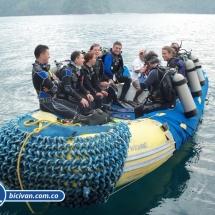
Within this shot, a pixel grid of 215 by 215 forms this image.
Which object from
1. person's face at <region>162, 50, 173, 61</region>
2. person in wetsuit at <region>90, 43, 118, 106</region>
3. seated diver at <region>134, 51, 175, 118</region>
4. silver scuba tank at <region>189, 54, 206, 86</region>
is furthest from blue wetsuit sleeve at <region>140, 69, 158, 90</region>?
silver scuba tank at <region>189, 54, 206, 86</region>

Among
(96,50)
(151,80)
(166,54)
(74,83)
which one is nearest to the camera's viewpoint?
(151,80)

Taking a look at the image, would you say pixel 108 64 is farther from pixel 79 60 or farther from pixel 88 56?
pixel 79 60

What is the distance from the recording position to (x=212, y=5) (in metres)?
95.4

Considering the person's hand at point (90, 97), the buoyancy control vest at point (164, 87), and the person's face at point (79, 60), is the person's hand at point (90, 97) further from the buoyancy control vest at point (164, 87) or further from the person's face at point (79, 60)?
the buoyancy control vest at point (164, 87)

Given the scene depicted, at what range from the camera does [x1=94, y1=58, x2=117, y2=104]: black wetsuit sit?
20.2 feet

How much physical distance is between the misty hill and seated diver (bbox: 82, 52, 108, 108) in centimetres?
8243

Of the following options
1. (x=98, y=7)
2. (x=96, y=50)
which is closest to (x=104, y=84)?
(x=96, y=50)

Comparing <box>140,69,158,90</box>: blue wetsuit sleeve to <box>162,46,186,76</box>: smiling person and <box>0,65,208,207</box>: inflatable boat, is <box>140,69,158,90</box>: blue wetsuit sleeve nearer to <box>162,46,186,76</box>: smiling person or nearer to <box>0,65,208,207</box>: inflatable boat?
<box>162,46,186,76</box>: smiling person

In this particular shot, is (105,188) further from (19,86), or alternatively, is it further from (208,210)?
(19,86)

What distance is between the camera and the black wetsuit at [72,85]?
493 centimetres

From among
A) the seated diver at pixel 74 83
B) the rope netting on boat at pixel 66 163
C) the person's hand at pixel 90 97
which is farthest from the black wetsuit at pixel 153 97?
the rope netting on boat at pixel 66 163

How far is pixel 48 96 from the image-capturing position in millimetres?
4660

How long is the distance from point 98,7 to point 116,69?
276ft

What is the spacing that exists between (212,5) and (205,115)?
323 ft
